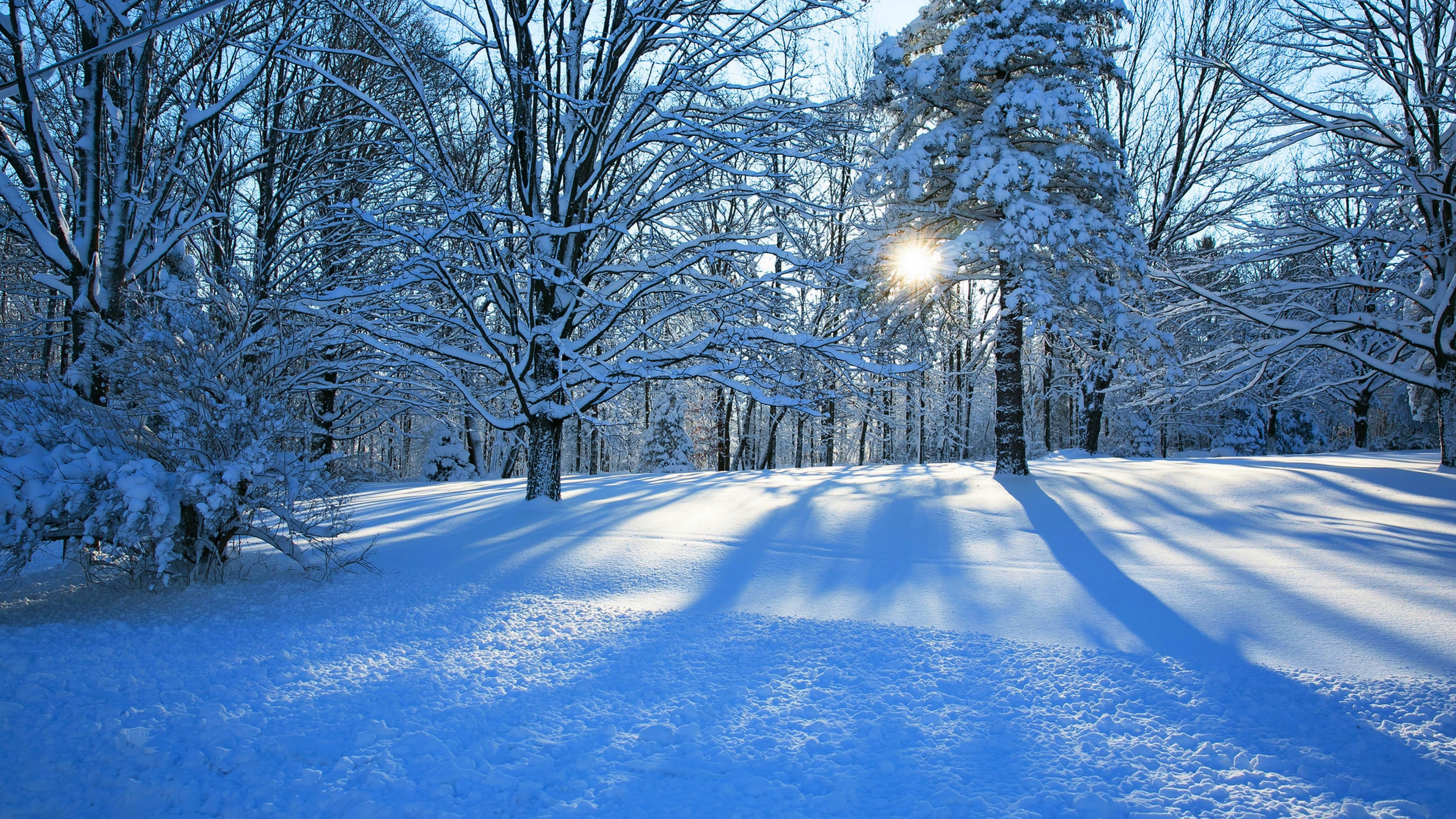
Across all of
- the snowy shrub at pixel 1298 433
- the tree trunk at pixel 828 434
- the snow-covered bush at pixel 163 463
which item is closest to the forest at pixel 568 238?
the snow-covered bush at pixel 163 463

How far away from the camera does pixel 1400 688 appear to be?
9.86 ft

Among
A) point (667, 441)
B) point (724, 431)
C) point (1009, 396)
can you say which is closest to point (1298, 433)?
point (724, 431)

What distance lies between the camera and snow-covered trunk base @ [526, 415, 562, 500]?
7684mm

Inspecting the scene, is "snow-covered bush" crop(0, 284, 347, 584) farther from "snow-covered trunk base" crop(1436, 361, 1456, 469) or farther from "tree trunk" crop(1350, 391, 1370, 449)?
"tree trunk" crop(1350, 391, 1370, 449)

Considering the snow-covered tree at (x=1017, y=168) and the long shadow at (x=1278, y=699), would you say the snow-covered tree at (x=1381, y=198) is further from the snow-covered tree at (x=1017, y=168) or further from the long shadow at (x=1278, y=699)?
the long shadow at (x=1278, y=699)

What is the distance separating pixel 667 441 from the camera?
2392 cm

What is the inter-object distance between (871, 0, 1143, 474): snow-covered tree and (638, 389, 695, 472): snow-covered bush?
538 inches

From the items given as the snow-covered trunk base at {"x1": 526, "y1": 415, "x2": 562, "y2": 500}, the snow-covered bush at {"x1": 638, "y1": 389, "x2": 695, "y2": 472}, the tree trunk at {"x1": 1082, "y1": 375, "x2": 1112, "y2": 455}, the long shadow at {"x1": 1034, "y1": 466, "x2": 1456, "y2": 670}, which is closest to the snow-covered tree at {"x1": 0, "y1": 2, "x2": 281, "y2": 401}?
the snow-covered trunk base at {"x1": 526, "y1": 415, "x2": 562, "y2": 500}

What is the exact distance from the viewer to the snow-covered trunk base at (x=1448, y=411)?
9375mm

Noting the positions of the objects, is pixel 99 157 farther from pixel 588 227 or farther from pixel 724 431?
pixel 724 431

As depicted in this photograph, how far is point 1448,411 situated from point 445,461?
22.9 meters

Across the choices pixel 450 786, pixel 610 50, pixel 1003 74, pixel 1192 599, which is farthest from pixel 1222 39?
pixel 450 786

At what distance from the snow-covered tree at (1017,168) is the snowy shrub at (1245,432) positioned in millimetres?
24492

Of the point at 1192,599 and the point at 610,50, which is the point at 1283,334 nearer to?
the point at 1192,599
